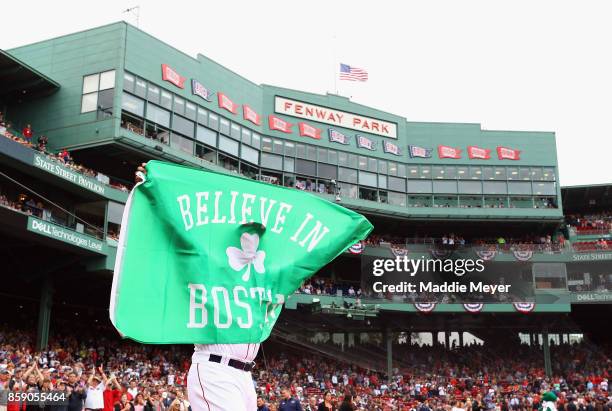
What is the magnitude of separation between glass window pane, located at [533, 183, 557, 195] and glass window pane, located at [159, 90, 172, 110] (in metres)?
25.1

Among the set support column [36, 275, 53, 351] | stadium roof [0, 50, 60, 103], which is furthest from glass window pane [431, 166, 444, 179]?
support column [36, 275, 53, 351]

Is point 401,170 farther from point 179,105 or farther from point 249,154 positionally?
point 179,105

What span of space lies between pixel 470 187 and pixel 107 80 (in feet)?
81.6

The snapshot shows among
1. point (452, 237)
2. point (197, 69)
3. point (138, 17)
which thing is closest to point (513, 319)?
point (452, 237)

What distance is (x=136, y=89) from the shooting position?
35.6m

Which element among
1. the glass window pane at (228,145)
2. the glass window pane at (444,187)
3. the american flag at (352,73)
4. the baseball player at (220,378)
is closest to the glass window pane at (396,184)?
the glass window pane at (444,187)

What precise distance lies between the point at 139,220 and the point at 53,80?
1286 inches

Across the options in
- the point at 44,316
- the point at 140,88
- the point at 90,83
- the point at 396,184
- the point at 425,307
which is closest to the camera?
the point at 44,316

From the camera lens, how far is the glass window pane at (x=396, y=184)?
154 ft

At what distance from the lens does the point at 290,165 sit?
43688 mm

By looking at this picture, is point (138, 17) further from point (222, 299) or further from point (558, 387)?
point (222, 299)

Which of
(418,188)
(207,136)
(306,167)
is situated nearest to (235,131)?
(207,136)

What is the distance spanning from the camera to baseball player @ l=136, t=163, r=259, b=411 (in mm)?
5898

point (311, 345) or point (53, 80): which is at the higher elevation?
point (53, 80)
